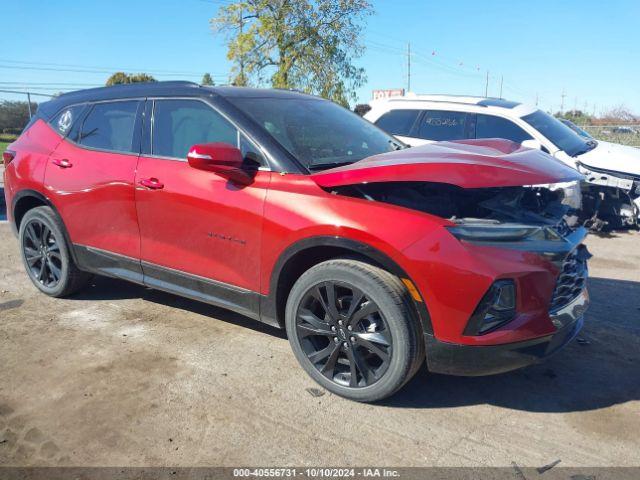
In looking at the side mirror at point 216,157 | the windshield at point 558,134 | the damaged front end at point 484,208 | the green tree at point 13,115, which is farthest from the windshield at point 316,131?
the green tree at point 13,115

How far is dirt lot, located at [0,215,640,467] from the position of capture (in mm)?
2605

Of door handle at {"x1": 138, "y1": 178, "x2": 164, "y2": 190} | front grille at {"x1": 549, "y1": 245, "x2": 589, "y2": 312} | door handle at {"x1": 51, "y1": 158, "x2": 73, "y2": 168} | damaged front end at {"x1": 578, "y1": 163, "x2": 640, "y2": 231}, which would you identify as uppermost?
door handle at {"x1": 51, "y1": 158, "x2": 73, "y2": 168}

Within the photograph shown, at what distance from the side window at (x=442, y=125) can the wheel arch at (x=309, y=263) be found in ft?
16.5

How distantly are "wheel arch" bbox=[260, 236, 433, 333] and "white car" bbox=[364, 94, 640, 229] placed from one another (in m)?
4.93

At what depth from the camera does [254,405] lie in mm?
3035

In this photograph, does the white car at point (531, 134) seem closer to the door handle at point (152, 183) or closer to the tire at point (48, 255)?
the door handle at point (152, 183)

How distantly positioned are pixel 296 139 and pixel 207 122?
638 millimetres

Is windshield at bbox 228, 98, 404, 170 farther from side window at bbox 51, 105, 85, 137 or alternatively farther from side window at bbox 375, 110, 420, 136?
side window at bbox 375, 110, 420, 136

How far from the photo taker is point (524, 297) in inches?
105

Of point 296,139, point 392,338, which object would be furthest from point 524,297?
point 296,139

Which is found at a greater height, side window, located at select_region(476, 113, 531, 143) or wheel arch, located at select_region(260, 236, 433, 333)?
side window, located at select_region(476, 113, 531, 143)

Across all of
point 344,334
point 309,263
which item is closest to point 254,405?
point 344,334

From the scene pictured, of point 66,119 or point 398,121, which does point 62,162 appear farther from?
point 398,121

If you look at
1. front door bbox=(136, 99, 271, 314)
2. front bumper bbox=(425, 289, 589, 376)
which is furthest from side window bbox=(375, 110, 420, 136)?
→ front bumper bbox=(425, 289, 589, 376)
